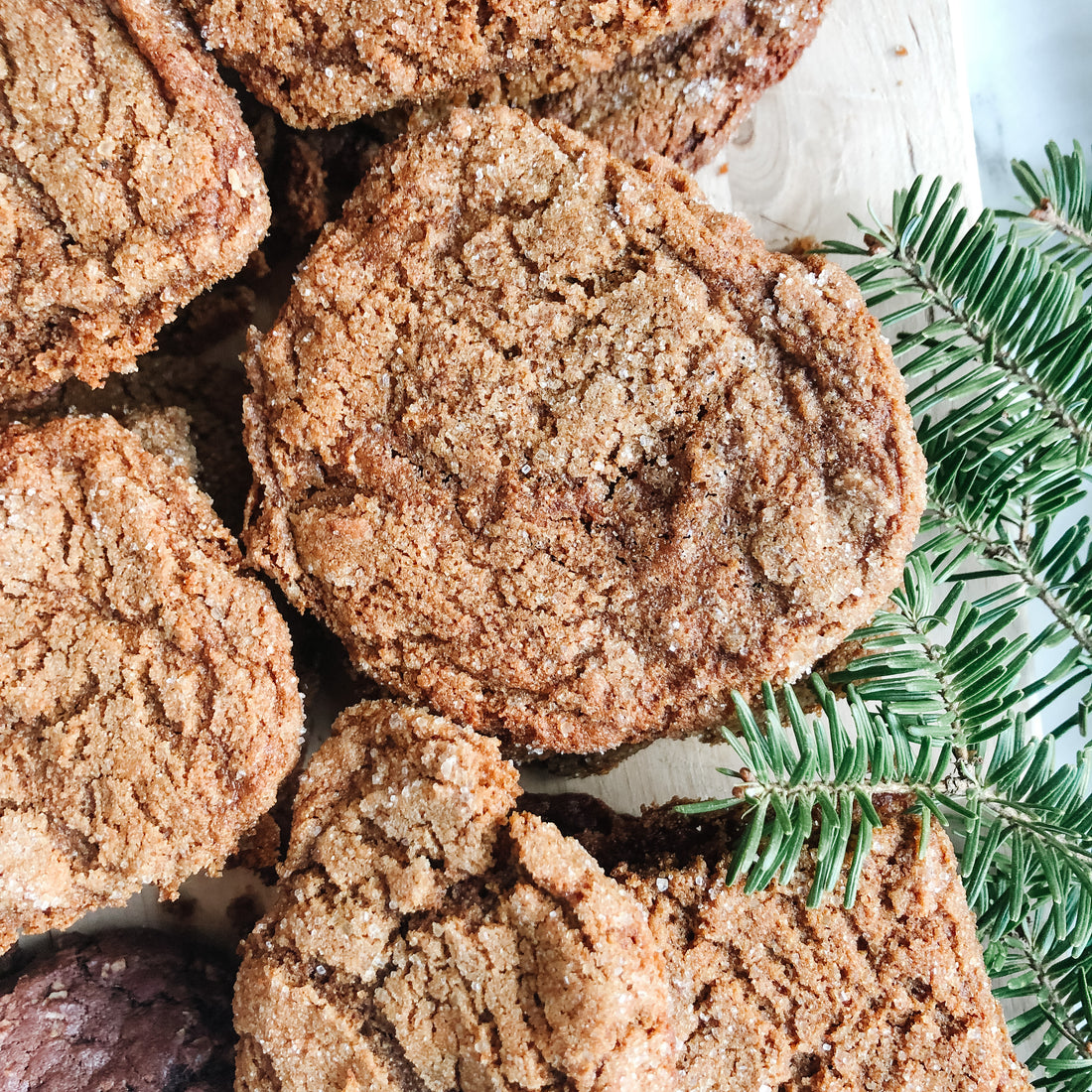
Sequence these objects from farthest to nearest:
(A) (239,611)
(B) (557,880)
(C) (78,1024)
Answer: (C) (78,1024) < (A) (239,611) < (B) (557,880)

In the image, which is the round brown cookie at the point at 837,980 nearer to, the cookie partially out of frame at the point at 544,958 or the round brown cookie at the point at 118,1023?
the cookie partially out of frame at the point at 544,958

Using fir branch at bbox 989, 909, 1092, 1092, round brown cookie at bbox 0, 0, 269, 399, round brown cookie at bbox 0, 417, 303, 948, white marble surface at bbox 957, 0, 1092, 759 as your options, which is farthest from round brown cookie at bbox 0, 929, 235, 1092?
white marble surface at bbox 957, 0, 1092, 759

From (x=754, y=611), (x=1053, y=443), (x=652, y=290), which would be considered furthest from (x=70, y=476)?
(x=1053, y=443)

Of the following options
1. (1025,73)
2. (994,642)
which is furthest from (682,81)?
(1025,73)

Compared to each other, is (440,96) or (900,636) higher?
(440,96)

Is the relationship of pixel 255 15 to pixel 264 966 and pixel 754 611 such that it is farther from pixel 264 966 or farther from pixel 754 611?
pixel 264 966

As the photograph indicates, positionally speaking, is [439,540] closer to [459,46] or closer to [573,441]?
[573,441]
